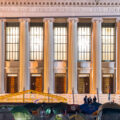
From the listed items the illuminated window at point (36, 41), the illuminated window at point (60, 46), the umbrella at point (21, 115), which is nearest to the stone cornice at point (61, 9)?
the illuminated window at point (36, 41)

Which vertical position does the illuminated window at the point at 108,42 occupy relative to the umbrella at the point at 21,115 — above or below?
above

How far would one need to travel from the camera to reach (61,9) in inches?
2677

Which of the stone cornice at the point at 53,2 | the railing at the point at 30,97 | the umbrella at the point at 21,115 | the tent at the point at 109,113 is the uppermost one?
the stone cornice at the point at 53,2

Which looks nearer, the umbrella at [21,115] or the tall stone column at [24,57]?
the umbrella at [21,115]

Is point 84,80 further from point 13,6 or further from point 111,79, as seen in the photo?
point 13,6

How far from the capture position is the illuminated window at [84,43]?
7044 cm

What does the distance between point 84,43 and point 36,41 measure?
262 inches

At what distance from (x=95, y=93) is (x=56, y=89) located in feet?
19.4

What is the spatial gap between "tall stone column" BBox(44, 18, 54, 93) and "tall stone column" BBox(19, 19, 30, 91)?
7.97 ft

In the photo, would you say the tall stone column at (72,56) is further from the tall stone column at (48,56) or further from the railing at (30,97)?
the railing at (30,97)

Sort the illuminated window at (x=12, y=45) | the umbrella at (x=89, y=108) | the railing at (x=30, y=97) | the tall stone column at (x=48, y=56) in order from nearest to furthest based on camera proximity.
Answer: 1. the umbrella at (x=89, y=108)
2. the railing at (x=30, y=97)
3. the tall stone column at (x=48, y=56)
4. the illuminated window at (x=12, y=45)

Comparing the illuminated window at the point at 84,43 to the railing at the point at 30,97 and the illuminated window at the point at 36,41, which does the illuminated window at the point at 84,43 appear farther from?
the railing at the point at 30,97

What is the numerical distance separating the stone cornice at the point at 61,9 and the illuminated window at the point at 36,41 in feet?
9.41

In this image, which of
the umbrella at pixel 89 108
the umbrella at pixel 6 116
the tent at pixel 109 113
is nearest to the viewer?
the tent at pixel 109 113
